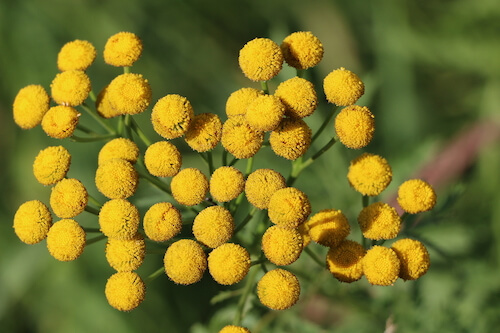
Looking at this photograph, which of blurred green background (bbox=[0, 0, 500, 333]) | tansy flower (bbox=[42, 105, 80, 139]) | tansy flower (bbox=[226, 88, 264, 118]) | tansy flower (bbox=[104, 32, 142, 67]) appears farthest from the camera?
blurred green background (bbox=[0, 0, 500, 333])

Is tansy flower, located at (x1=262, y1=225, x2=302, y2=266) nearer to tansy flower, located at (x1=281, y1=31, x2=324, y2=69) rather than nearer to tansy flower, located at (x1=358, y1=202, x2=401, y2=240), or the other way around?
tansy flower, located at (x1=358, y1=202, x2=401, y2=240)

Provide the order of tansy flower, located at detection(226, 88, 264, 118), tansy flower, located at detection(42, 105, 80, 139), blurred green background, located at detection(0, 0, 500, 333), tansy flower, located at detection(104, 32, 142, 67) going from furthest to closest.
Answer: blurred green background, located at detection(0, 0, 500, 333)
tansy flower, located at detection(104, 32, 142, 67)
tansy flower, located at detection(42, 105, 80, 139)
tansy flower, located at detection(226, 88, 264, 118)

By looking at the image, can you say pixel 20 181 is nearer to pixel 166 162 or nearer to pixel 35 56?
pixel 35 56

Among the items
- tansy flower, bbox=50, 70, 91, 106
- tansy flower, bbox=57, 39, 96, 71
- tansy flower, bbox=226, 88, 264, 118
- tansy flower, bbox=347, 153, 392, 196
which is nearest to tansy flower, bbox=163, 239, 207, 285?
tansy flower, bbox=226, 88, 264, 118

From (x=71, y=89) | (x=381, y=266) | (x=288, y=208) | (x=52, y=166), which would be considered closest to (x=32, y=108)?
(x=71, y=89)

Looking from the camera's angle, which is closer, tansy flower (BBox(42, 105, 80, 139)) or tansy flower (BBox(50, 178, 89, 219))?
tansy flower (BBox(50, 178, 89, 219))

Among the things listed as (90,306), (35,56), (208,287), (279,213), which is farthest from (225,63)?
(279,213)
